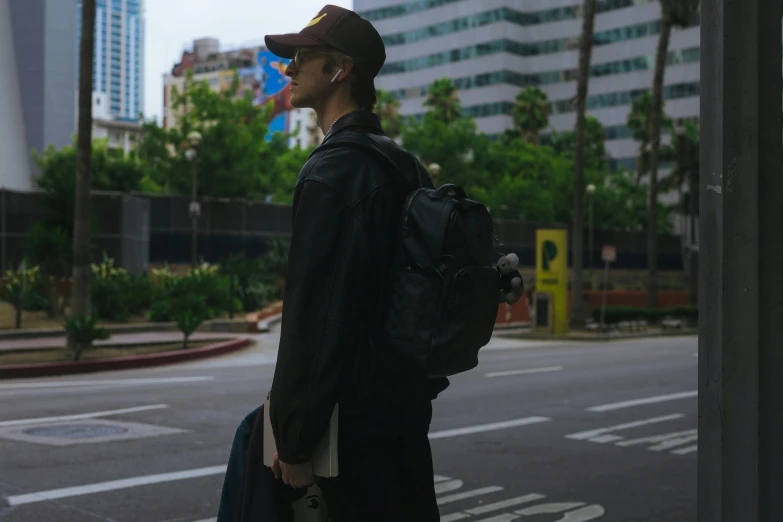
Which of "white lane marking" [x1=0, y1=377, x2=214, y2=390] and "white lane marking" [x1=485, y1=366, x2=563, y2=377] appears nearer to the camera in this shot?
"white lane marking" [x1=0, y1=377, x2=214, y2=390]

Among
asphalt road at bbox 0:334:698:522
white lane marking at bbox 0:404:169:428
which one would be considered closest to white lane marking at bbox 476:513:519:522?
asphalt road at bbox 0:334:698:522

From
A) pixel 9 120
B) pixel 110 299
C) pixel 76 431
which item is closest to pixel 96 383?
pixel 76 431

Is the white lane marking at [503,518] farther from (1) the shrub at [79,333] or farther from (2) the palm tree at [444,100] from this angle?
(2) the palm tree at [444,100]

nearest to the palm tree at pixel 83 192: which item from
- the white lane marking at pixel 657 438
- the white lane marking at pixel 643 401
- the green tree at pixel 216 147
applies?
the white lane marking at pixel 643 401

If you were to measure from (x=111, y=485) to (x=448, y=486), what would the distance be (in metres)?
2.39

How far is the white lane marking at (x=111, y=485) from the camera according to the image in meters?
6.82

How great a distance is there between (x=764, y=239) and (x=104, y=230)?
92.4 ft

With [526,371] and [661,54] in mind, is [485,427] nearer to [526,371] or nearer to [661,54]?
[526,371]

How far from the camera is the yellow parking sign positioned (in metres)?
32.0

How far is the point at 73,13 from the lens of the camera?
7169 cm

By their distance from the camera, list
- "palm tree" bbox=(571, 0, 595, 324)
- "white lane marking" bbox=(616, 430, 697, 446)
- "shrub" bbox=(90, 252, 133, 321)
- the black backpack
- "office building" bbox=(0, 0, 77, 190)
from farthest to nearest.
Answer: "office building" bbox=(0, 0, 77, 190)
"palm tree" bbox=(571, 0, 595, 324)
"shrub" bbox=(90, 252, 133, 321)
"white lane marking" bbox=(616, 430, 697, 446)
the black backpack

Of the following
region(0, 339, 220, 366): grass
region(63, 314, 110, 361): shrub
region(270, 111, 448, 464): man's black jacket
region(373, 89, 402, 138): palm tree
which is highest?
region(373, 89, 402, 138): palm tree

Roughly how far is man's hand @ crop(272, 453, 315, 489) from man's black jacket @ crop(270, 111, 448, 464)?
4 cm

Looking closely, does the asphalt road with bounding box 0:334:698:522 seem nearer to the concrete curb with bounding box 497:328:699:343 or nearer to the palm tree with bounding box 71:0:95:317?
the palm tree with bounding box 71:0:95:317
